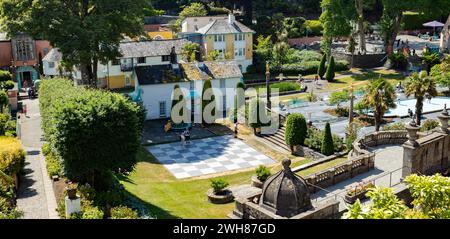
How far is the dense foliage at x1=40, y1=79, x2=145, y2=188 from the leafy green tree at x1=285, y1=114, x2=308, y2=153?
17593mm

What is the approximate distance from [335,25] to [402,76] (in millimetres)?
12793

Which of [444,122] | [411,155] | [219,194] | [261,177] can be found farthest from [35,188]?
[444,122]

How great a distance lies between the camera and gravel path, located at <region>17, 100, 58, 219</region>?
1114 inches

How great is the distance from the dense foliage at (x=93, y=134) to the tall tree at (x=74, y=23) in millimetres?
21504

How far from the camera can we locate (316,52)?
8875cm

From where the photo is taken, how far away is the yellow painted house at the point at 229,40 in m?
81.5

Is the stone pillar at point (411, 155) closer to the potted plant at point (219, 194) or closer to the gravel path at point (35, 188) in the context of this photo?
the potted plant at point (219, 194)

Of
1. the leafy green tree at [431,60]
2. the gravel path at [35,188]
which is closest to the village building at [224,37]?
the leafy green tree at [431,60]

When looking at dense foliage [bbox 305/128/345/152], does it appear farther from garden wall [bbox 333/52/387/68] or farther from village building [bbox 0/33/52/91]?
village building [bbox 0/33/52/91]

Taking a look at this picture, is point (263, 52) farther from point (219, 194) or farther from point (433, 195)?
point (433, 195)

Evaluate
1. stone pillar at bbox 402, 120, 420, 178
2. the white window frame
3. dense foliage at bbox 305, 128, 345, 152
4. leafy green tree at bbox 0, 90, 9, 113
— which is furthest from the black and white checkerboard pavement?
stone pillar at bbox 402, 120, 420, 178
